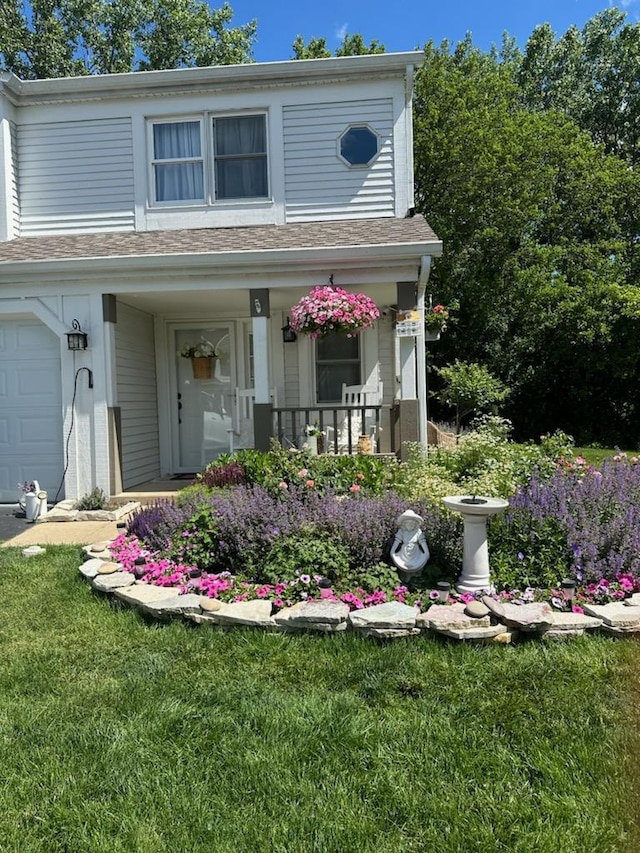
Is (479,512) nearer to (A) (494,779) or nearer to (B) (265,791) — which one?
(A) (494,779)

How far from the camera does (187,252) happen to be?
6.86m

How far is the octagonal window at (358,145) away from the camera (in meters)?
7.82

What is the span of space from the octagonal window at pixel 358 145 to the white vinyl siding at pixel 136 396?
3.64 meters

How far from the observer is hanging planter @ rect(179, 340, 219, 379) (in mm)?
8539

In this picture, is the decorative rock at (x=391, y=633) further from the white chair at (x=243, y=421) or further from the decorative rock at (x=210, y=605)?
the white chair at (x=243, y=421)

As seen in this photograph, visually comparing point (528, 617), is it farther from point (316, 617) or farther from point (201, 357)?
point (201, 357)

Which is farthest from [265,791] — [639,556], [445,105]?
[445,105]

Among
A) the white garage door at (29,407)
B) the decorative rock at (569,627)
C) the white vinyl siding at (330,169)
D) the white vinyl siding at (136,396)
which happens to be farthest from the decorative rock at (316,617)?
the white vinyl siding at (330,169)

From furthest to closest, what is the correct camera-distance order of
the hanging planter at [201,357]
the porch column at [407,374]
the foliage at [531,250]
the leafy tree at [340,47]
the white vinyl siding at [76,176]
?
the leafy tree at [340,47] < the foliage at [531,250] < the hanging planter at [201,357] < the white vinyl siding at [76,176] < the porch column at [407,374]

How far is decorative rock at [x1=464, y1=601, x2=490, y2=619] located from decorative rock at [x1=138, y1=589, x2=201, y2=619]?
1556 mm

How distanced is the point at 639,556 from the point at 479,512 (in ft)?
3.80

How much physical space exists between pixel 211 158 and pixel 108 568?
605 cm

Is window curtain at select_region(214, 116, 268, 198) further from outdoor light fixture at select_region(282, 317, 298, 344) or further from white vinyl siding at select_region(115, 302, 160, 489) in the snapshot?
white vinyl siding at select_region(115, 302, 160, 489)

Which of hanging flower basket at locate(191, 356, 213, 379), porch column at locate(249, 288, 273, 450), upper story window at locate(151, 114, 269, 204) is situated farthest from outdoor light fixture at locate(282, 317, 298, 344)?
upper story window at locate(151, 114, 269, 204)
